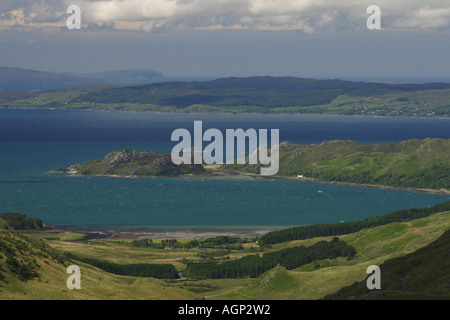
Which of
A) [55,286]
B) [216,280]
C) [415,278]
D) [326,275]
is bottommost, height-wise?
[216,280]

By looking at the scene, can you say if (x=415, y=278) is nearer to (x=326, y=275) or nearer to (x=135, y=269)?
(x=326, y=275)

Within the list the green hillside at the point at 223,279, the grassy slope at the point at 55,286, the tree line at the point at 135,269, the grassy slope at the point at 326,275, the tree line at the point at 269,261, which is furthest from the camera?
the tree line at the point at 269,261

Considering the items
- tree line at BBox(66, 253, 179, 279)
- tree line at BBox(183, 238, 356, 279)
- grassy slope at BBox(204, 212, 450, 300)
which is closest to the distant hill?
grassy slope at BBox(204, 212, 450, 300)

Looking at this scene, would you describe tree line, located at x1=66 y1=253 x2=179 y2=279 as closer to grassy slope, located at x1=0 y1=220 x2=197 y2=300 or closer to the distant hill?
grassy slope, located at x1=0 y1=220 x2=197 y2=300

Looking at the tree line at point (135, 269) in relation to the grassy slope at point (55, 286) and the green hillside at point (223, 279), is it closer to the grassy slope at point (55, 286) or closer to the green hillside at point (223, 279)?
the green hillside at point (223, 279)

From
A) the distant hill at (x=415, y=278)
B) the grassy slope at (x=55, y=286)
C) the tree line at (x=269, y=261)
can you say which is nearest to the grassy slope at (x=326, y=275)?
the tree line at (x=269, y=261)

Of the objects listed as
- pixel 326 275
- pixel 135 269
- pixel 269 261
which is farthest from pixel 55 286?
pixel 269 261

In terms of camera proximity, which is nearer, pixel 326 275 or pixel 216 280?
pixel 326 275
